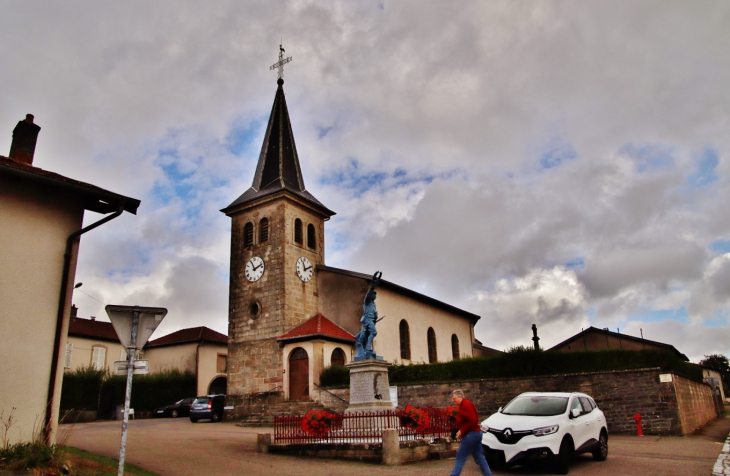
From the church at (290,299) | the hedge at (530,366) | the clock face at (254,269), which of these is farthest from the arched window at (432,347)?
the clock face at (254,269)

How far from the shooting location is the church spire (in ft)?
98.9

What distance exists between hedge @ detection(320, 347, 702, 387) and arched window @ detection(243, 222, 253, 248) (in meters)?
9.04

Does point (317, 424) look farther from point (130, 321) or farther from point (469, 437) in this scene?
point (130, 321)

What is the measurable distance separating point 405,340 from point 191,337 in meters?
16.0

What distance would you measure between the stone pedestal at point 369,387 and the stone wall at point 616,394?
7.70 meters

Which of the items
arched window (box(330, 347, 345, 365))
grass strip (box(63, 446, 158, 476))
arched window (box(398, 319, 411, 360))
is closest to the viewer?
grass strip (box(63, 446, 158, 476))

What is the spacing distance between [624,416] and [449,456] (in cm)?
861

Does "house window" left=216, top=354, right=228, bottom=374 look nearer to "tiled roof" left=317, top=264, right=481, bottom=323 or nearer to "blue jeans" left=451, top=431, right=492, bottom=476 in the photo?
"tiled roof" left=317, top=264, right=481, bottom=323

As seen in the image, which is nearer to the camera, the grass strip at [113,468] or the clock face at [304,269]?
the grass strip at [113,468]

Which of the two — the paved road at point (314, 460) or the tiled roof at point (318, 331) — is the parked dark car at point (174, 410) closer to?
the tiled roof at point (318, 331)

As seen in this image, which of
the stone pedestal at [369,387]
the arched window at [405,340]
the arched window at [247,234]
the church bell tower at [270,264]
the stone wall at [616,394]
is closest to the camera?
the stone pedestal at [369,387]

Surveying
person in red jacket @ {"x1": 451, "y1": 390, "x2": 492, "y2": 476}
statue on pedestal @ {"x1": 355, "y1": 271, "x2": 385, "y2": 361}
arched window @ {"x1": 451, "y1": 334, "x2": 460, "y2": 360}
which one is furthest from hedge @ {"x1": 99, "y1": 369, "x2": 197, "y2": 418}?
person in red jacket @ {"x1": 451, "y1": 390, "x2": 492, "y2": 476}

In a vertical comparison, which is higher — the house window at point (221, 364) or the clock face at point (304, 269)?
the clock face at point (304, 269)

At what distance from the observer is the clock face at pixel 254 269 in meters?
28.4
